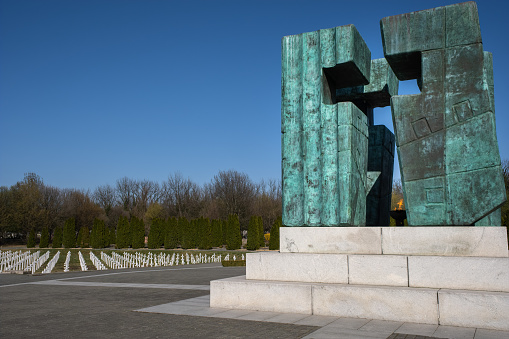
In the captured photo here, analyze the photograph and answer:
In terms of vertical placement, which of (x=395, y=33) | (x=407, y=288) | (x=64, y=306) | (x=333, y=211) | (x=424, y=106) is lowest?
(x=64, y=306)

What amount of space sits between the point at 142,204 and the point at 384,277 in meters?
61.7

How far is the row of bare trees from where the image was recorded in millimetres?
48156

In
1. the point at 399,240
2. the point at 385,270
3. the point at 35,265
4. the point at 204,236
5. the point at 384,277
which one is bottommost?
the point at 35,265

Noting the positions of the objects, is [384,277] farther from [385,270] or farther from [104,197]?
[104,197]

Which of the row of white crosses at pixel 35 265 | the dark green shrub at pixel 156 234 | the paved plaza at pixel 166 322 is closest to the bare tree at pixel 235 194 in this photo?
the dark green shrub at pixel 156 234

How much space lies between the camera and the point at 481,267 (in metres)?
5.68

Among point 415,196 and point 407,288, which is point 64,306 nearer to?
point 407,288

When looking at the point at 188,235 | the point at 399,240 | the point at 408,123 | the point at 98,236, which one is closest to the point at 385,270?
the point at 399,240

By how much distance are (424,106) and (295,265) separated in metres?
3.29

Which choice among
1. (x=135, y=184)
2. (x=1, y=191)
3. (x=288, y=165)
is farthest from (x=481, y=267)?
(x=135, y=184)

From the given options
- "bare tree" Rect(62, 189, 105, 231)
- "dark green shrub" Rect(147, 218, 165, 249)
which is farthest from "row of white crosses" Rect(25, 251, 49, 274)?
"bare tree" Rect(62, 189, 105, 231)

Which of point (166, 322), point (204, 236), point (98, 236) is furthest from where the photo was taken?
Result: point (98, 236)

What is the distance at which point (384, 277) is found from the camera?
6.25m

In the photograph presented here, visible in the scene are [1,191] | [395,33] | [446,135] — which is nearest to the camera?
[446,135]
